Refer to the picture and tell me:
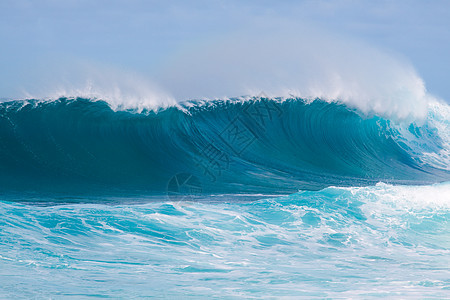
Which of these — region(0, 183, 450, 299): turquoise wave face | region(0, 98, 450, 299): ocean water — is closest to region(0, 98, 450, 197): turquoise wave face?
region(0, 98, 450, 299): ocean water

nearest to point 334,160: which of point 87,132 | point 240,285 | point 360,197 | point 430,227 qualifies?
point 360,197

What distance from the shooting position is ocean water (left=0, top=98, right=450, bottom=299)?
4.30 metres

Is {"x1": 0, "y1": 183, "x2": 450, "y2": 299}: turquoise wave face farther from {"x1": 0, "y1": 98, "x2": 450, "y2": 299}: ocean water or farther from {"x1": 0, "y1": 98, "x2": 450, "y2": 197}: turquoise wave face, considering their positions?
{"x1": 0, "y1": 98, "x2": 450, "y2": 197}: turquoise wave face

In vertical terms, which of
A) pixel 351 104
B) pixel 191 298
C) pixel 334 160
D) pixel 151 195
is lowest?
pixel 191 298

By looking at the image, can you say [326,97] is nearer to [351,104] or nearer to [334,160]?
[351,104]

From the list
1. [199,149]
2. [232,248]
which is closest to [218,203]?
[232,248]

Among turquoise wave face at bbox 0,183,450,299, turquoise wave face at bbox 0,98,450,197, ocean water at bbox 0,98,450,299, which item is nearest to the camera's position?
turquoise wave face at bbox 0,183,450,299

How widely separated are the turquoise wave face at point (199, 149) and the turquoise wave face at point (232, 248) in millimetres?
1587

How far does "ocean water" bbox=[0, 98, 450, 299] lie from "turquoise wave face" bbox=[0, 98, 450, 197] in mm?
37

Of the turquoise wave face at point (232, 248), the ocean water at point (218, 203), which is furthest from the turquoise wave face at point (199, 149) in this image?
the turquoise wave face at point (232, 248)

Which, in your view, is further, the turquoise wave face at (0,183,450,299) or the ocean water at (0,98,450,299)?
the ocean water at (0,98,450,299)

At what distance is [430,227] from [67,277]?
493 cm

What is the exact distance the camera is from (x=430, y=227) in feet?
22.4

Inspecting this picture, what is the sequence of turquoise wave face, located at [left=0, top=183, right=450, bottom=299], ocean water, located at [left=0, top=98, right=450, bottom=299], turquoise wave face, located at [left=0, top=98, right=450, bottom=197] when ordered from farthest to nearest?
turquoise wave face, located at [left=0, top=98, right=450, bottom=197] → ocean water, located at [left=0, top=98, right=450, bottom=299] → turquoise wave face, located at [left=0, top=183, right=450, bottom=299]
